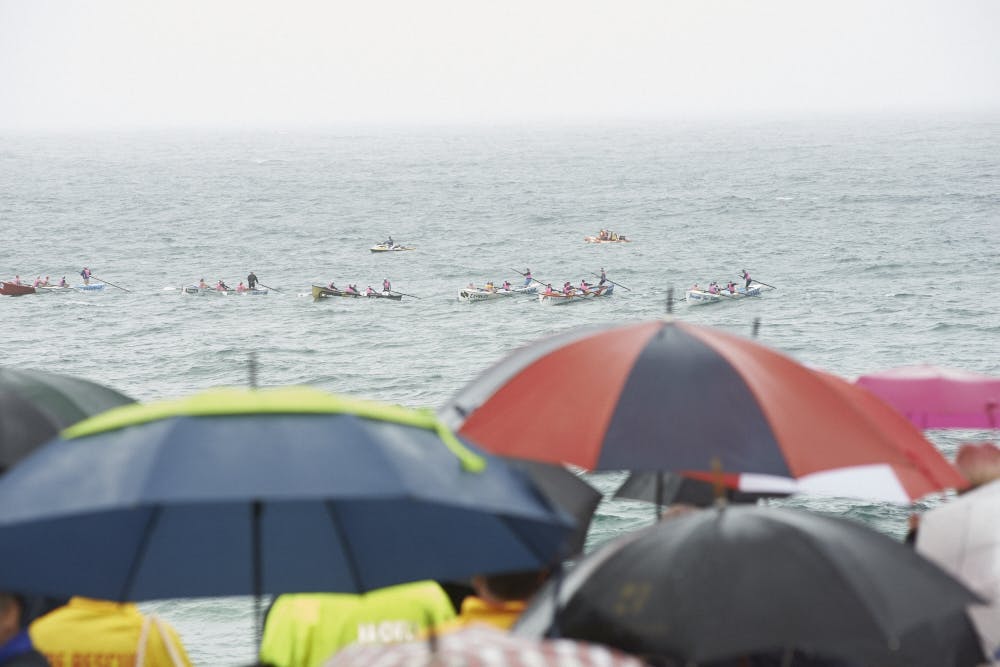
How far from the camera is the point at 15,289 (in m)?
70.1

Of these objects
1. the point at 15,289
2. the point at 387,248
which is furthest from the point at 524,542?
the point at 387,248

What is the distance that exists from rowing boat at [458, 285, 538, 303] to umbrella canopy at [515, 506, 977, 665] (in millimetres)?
60544

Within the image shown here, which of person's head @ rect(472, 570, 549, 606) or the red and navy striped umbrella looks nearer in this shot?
person's head @ rect(472, 570, 549, 606)

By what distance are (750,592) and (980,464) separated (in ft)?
8.84

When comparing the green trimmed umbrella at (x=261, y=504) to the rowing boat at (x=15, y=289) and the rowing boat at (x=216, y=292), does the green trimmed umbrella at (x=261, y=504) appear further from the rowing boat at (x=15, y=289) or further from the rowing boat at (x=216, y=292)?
the rowing boat at (x=15, y=289)

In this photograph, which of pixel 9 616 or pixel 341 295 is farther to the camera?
pixel 341 295

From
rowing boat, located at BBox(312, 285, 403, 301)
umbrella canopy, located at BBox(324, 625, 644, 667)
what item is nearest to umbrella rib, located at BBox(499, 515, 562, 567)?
umbrella canopy, located at BBox(324, 625, 644, 667)

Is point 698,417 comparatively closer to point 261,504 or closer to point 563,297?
point 261,504

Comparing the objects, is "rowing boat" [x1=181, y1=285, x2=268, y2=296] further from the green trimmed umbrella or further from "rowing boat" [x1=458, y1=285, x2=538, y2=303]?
the green trimmed umbrella

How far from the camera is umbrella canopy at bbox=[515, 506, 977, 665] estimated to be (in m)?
4.37

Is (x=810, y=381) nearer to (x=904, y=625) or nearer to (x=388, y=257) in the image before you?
(x=904, y=625)

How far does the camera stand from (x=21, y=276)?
80625mm

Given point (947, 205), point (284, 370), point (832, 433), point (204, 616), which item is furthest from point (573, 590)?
point (947, 205)

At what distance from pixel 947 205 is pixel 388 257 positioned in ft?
154
